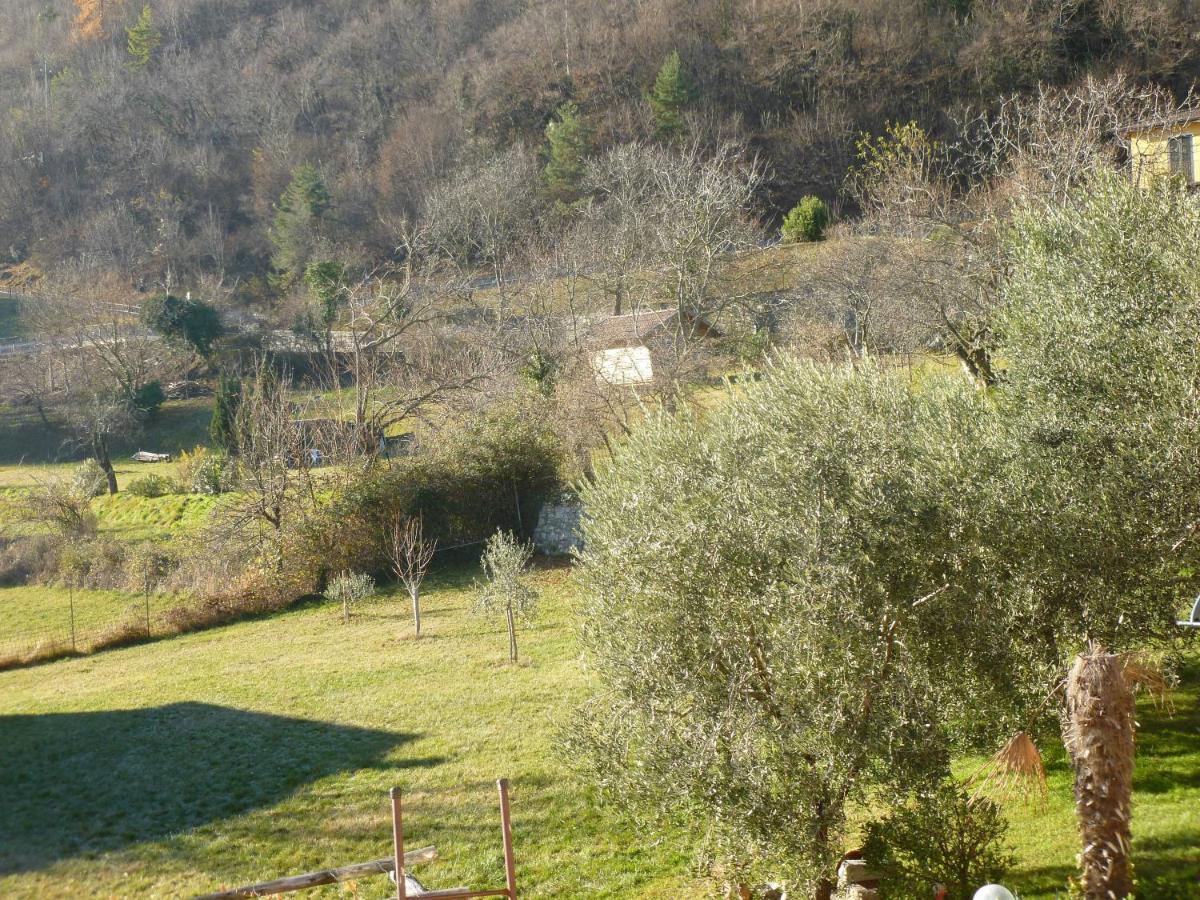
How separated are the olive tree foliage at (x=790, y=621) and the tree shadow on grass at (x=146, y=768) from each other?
18.9 ft

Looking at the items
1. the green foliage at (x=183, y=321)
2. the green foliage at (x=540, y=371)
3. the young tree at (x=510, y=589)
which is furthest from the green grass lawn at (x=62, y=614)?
the green foliage at (x=183, y=321)

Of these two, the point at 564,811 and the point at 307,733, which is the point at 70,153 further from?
the point at 564,811

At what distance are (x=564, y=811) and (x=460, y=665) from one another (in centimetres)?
665

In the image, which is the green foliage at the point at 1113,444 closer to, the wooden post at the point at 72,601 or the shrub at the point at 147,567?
the wooden post at the point at 72,601

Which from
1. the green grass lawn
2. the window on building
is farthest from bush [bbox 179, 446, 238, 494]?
the window on building

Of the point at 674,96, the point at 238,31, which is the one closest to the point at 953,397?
the point at 674,96

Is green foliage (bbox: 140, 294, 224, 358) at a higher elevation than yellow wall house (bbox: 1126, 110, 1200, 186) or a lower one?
lower

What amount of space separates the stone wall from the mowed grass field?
249 inches

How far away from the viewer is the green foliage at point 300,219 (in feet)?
193

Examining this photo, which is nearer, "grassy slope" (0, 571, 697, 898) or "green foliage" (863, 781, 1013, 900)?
"green foliage" (863, 781, 1013, 900)

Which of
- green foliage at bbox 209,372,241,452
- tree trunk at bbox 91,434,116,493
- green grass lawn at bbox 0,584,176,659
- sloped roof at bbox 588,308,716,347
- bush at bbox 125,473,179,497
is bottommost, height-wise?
green grass lawn at bbox 0,584,176,659

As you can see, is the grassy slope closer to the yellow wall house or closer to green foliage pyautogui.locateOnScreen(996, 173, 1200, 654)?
green foliage pyautogui.locateOnScreen(996, 173, 1200, 654)

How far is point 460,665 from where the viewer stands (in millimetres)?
17828

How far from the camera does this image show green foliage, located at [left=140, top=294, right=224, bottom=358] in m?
45.2
